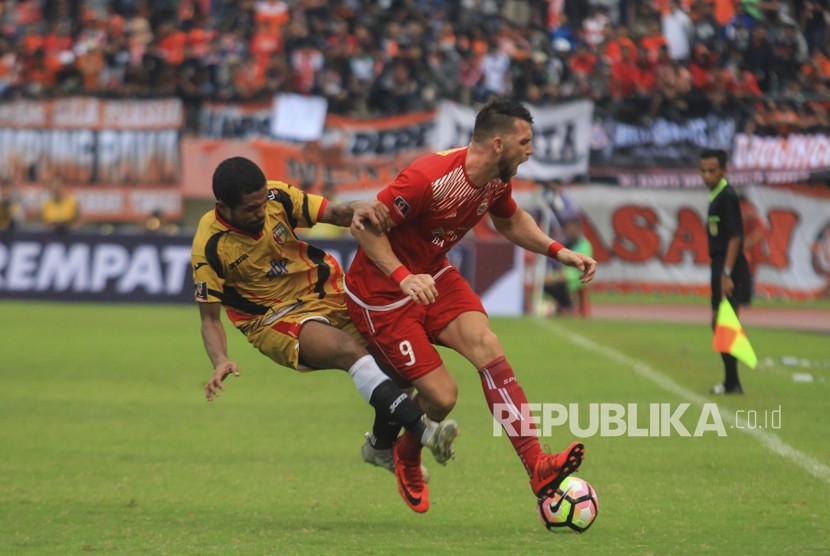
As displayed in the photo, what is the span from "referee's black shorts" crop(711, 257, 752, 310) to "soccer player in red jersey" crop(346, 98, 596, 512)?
5077mm

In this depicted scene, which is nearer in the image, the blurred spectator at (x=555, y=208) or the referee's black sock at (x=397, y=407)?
the referee's black sock at (x=397, y=407)

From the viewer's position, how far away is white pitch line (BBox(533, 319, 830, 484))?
839 cm

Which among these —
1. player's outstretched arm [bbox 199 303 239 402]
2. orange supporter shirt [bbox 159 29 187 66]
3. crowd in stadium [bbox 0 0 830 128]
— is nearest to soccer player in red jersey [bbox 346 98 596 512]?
player's outstretched arm [bbox 199 303 239 402]

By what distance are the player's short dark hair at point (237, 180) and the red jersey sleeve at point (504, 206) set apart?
4.21ft

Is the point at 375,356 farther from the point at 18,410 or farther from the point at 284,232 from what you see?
the point at 18,410

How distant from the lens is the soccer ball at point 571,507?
6344 mm

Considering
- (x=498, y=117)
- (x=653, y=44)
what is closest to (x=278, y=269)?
(x=498, y=117)

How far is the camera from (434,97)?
1011 inches

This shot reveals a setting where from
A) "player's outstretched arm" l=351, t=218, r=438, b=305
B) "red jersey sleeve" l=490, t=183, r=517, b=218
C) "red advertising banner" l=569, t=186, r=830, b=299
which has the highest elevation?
"red jersey sleeve" l=490, t=183, r=517, b=218

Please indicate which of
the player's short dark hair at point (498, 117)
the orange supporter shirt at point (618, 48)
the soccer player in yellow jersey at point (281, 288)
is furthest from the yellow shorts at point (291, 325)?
the orange supporter shirt at point (618, 48)

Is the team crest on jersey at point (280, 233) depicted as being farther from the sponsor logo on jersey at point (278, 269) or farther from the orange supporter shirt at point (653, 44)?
the orange supporter shirt at point (653, 44)

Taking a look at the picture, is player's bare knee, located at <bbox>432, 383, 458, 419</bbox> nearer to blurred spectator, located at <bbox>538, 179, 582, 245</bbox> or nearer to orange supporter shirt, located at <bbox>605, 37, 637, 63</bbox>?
blurred spectator, located at <bbox>538, 179, 582, 245</bbox>

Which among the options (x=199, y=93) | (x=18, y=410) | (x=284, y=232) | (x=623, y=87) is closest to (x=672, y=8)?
(x=623, y=87)

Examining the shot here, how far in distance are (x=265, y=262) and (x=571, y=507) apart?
6.93ft
